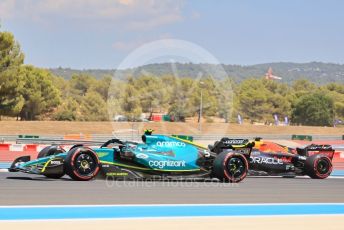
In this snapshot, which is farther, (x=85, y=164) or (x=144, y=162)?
(x=144, y=162)

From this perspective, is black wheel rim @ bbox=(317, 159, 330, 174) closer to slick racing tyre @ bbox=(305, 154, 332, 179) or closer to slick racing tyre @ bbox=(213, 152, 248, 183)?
slick racing tyre @ bbox=(305, 154, 332, 179)

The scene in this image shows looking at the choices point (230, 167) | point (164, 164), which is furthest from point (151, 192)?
point (230, 167)

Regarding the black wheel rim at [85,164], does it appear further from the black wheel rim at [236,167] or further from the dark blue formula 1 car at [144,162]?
the black wheel rim at [236,167]

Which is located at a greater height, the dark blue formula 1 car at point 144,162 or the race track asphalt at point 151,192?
the dark blue formula 1 car at point 144,162

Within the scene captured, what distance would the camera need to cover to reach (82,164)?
1274cm

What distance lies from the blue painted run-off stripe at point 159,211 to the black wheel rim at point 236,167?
12.0ft

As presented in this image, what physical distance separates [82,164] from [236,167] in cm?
354

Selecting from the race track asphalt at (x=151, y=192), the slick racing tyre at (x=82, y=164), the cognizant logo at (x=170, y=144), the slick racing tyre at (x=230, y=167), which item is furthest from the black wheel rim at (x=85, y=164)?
the slick racing tyre at (x=230, y=167)

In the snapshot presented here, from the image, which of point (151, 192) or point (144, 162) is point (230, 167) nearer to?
point (144, 162)

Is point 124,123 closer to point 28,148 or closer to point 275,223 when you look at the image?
point 28,148

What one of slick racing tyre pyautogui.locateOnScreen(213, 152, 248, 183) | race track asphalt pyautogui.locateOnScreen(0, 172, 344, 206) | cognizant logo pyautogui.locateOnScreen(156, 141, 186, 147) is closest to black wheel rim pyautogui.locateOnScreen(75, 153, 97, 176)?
race track asphalt pyautogui.locateOnScreen(0, 172, 344, 206)

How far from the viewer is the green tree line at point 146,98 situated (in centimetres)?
1888

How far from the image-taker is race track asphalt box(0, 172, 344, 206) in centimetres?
989

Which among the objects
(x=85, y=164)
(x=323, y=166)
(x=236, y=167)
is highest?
(x=85, y=164)
